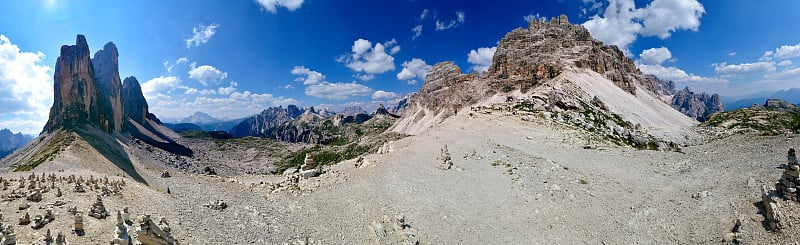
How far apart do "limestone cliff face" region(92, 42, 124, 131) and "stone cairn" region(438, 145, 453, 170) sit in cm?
16877

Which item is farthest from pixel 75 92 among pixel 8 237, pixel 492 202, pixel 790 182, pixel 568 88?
pixel 790 182

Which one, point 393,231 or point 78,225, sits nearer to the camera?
point 78,225

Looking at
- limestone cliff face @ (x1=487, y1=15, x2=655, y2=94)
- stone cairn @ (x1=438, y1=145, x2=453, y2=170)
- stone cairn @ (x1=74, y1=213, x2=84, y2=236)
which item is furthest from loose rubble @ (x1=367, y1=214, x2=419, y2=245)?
limestone cliff face @ (x1=487, y1=15, x2=655, y2=94)

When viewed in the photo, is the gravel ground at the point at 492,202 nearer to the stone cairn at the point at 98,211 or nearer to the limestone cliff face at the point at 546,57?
the stone cairn at the point at 98,211

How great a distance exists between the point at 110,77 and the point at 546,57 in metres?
207

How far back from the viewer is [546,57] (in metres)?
107

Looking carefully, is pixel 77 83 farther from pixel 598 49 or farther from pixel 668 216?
pixel 598 49

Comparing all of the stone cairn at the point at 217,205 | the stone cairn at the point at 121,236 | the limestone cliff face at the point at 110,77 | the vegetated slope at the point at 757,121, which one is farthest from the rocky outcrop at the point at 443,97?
the limestone cliff face at the point at 110,77

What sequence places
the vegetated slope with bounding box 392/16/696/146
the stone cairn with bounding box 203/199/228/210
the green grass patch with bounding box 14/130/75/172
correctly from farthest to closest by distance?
the vegetated slope with bounding box 392/16/696/146
the green grass patch with bounding box 14/130/75/172
the stone cairn with bounding box 203/199/228/210

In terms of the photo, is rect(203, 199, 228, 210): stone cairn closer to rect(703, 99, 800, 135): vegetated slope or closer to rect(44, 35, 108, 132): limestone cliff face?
rect(703, 99, 800, 135): vegetated slope

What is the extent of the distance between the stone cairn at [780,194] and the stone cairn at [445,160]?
20.7m

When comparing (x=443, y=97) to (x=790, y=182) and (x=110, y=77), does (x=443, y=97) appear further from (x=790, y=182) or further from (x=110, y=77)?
(x=110, y=77)

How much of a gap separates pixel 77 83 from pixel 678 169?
14908cm

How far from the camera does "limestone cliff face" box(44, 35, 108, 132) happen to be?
10100cm
